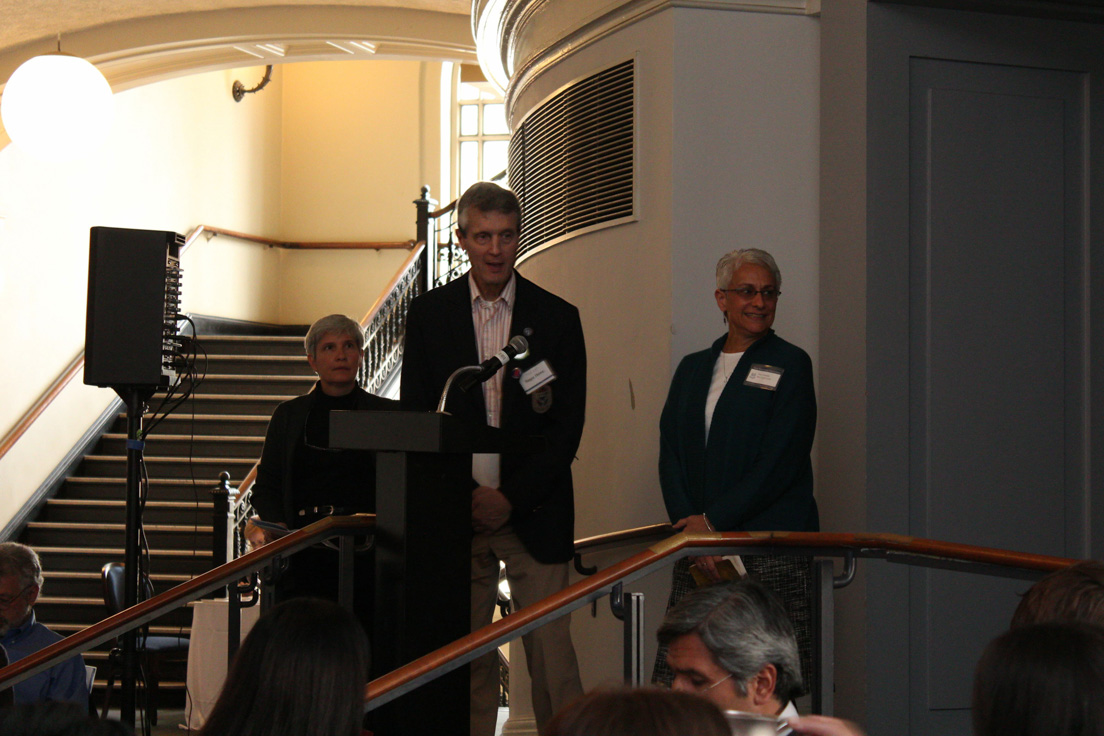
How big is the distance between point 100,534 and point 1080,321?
22.8 feet

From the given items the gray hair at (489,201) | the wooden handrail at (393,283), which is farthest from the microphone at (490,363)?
the wooden handrail at (393,283)

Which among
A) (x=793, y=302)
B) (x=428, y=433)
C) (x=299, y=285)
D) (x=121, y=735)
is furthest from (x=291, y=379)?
(x=121, y=735)

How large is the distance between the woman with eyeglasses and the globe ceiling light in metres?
4.50

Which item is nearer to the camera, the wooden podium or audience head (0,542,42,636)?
the wooden podium

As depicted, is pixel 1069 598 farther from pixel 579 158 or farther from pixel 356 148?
pixel 356 148

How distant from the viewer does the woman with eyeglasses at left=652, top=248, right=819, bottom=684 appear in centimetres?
286

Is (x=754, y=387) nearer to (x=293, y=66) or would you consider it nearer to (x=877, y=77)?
(x=877, y=77)

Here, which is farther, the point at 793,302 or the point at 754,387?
the point at 793,302

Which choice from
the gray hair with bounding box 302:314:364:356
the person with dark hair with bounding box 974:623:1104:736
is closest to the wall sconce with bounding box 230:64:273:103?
the gray hair with bounding box 302:314:364:356

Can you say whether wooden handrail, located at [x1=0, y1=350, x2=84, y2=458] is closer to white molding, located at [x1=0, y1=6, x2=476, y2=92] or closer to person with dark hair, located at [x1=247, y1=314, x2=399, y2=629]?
white molding, located at [x1=0, y1=6, x2=476, y2=92]

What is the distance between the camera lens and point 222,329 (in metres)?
12.1

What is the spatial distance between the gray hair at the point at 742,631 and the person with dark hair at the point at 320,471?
5.10 ft

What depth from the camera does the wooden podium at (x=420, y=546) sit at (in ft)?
7.62

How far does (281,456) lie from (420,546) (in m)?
1.29
